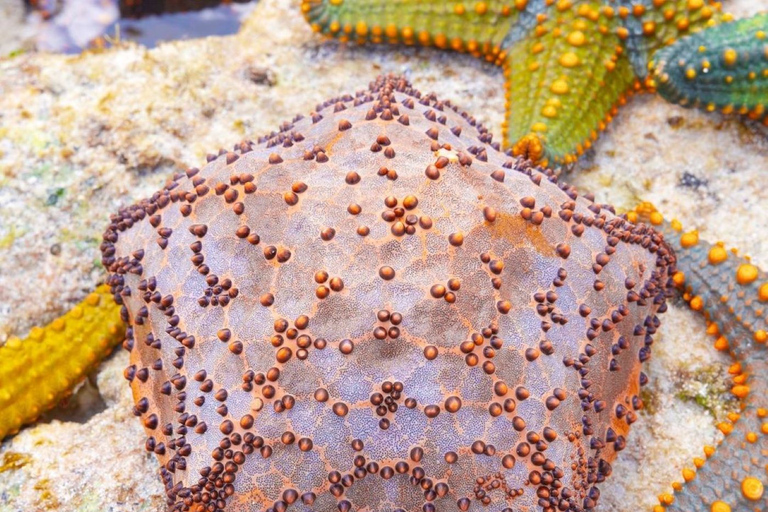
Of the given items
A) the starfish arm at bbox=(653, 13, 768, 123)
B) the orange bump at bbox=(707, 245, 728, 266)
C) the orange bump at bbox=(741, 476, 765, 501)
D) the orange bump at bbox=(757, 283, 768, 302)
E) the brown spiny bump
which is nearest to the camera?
the brown spiny bump

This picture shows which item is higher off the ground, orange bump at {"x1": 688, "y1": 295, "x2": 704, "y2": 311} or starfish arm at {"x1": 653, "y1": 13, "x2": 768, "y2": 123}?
starfish arm at {"x1": 653, "y1": 13, "x2": 768, "y2": 123}

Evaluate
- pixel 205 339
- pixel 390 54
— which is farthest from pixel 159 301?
pixel 390 54

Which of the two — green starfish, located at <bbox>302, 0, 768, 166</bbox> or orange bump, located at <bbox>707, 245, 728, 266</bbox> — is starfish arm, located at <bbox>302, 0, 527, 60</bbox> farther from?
orange bump, located at <bbox>707, 245, 728, 266</bbox>

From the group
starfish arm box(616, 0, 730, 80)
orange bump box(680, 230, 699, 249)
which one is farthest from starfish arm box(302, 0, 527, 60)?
orange bump box(680, 230, 699, 249)

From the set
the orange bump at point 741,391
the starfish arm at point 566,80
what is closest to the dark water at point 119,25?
the starfish arm at point 566,80

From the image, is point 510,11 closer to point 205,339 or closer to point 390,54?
point 390,54
